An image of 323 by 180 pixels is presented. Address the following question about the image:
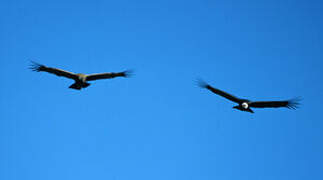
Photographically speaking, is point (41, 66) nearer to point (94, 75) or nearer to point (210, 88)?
point (94, 75)

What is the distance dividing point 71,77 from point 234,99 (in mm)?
11216

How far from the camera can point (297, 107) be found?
35.1m

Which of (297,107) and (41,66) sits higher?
(41,66)

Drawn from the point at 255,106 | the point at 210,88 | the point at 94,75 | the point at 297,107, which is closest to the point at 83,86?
the point at 94,75

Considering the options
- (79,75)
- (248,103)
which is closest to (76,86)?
(79,75)

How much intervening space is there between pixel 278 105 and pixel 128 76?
10.2m

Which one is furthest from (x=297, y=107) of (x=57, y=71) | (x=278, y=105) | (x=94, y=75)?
(x=57, y=71)

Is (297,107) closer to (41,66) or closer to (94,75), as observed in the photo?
(94,75)

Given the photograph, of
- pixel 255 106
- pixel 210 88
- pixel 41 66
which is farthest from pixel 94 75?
pixel 255 106

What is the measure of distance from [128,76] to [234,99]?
7385 mm

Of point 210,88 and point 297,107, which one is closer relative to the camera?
point 297,107

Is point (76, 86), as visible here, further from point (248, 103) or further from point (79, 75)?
point (248, 103)

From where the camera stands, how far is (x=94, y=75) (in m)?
37.1

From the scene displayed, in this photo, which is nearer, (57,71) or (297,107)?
(297,107)
